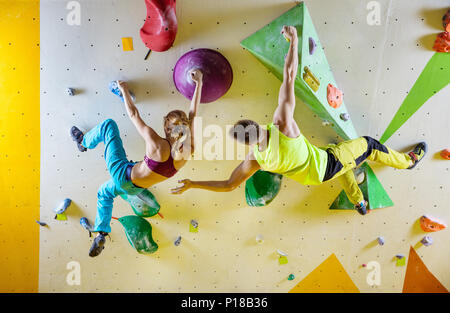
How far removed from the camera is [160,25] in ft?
7.16

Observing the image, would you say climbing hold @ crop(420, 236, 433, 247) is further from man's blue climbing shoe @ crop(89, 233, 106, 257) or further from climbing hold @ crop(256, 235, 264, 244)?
man's blue climbing shoe @ crop(89, 233, 106, 257)

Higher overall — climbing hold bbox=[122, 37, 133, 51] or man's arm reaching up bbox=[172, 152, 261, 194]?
climbing hold bbox=[122, 37, 133, 51]

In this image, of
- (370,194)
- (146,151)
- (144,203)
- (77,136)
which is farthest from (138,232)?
(370,194)

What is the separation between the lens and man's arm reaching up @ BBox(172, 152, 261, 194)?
2191mm

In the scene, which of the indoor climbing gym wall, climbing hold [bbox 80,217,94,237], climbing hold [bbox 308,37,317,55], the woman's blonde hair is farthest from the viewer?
climbing hold [bbox 80,217,94,237]

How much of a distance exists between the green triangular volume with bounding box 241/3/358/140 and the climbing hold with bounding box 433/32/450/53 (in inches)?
33.7

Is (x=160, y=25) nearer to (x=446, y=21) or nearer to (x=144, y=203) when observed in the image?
(x=144, y=203)

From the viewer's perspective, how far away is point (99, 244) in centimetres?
236

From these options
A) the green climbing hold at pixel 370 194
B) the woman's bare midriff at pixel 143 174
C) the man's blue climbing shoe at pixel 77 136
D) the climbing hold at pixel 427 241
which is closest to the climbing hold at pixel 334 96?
the green climbing hold at pixel 370 194

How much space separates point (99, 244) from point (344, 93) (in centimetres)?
234

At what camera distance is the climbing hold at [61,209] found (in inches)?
104

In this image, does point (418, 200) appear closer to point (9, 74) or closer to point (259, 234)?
point (259, 234)

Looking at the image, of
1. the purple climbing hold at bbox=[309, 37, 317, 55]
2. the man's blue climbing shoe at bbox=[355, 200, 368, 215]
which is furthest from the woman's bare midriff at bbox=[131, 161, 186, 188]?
the man's blue climbing shoe at bbox=[355, 200, 368, 215]
